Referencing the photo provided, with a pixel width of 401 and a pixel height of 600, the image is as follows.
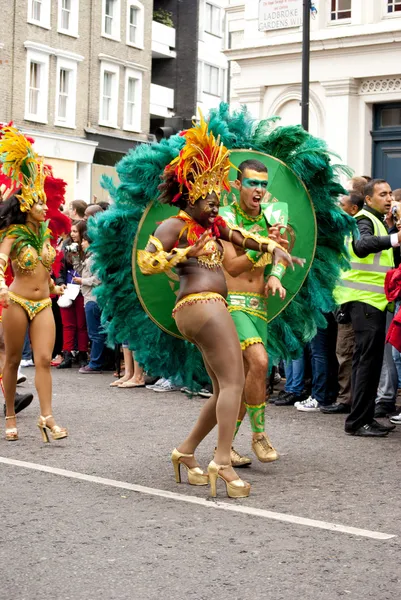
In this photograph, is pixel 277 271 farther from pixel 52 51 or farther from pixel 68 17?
pixel 68 17

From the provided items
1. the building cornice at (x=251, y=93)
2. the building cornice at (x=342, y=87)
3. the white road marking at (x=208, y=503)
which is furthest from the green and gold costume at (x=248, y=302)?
the building cornice at (x=251, y=93)

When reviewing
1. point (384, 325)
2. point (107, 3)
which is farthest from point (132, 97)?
point (384, 325)

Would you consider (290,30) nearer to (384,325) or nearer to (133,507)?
(384,325)

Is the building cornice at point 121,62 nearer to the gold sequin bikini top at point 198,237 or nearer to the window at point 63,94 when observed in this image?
the window at point 63,94

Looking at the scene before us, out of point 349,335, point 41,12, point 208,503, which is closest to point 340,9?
point 349,335

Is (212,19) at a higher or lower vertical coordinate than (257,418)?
higher

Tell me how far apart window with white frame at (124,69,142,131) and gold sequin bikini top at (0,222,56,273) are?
107 feet

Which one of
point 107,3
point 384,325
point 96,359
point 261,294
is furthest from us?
Result: point 107,3

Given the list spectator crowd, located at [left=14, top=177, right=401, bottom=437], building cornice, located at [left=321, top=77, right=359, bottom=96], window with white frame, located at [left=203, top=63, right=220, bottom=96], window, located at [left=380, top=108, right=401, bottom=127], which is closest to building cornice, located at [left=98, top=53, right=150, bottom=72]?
window with white frame, located at [left=203, top=63, right=220, bottom=96]

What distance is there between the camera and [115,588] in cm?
465

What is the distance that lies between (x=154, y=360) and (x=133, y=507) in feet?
5.42

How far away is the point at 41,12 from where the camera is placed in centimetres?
3594

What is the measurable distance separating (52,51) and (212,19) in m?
15.4

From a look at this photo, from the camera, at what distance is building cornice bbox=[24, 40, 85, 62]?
35188 mm
